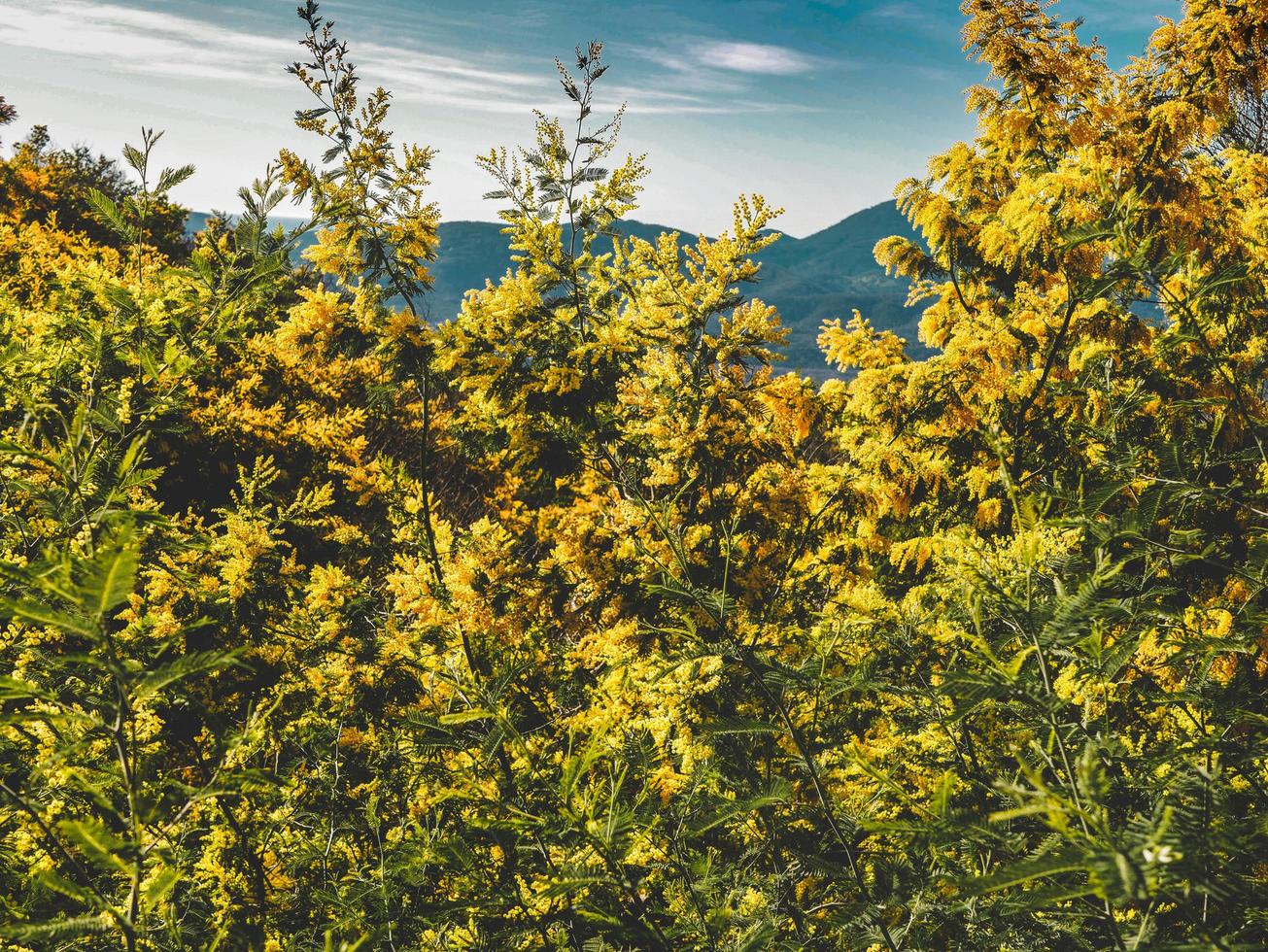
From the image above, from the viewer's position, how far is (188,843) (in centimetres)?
325

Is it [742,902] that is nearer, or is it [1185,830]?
[1185,830]

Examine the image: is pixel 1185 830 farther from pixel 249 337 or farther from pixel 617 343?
pixel 249 337

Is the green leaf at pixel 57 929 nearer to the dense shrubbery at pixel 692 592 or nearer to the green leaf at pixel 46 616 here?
the dense shrubbery at pixel 692 592

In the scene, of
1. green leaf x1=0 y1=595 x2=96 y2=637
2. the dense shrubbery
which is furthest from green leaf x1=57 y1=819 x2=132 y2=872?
green leaf x1=0 y1=595 x2=96 y2=637

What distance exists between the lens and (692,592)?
1604 mm

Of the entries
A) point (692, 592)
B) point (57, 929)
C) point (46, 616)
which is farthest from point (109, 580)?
point (692, 592)

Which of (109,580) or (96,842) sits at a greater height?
(109,580)

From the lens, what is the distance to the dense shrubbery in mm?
1344

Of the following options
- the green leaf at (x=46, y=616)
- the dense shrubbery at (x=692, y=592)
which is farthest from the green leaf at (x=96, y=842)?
the green leaf at (x=46, y=616)

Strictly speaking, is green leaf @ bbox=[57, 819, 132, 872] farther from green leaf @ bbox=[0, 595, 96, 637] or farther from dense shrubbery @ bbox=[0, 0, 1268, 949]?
green leaf @ bbox=[0, 595, 96, 637]

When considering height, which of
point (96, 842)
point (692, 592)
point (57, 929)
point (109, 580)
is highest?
point (109, 580)

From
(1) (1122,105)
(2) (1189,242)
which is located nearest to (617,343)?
(1) (1122,105)

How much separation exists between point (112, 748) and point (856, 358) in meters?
5.05

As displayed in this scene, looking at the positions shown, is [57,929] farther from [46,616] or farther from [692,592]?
[692,592]
